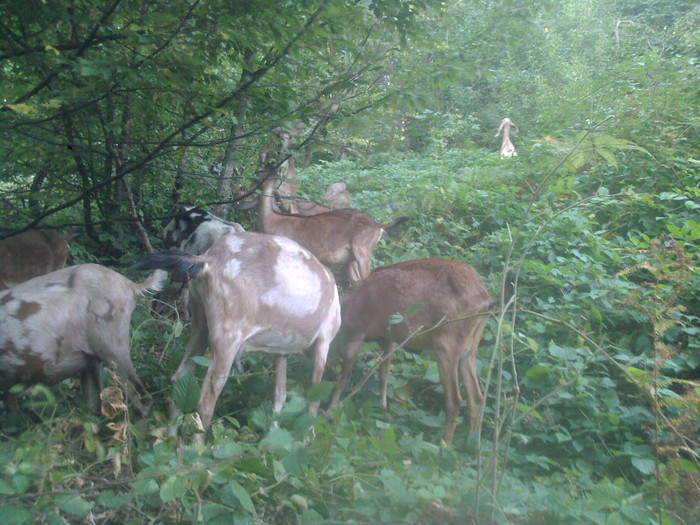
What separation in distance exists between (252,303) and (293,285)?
1.37 feet

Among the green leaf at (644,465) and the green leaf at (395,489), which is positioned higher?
the green leaf at (395,489)

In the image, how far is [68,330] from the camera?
412 centimetres

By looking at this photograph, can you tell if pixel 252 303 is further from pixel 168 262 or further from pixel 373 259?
pixel 373 259

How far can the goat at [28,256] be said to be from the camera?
234 inches

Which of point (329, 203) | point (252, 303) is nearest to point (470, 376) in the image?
point (252, 303)

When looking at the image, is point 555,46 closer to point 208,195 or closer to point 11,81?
point 208,195

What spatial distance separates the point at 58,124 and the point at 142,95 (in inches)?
65.8

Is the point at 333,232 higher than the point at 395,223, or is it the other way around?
the point at 395,223

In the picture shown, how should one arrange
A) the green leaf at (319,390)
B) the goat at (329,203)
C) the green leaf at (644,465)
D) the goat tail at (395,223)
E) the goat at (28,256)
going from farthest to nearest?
the goat at (329,203) < the goat tail at (395,223) < the goat at (28,256) < the green leaf at (644,465) < the green leaf at (319,390)

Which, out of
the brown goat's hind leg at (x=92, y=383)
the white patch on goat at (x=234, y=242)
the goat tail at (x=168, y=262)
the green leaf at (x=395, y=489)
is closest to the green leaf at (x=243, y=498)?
the green leaf at (x=395, y=489)

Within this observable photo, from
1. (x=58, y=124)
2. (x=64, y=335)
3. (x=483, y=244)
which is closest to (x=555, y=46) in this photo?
(x=483, y=244)

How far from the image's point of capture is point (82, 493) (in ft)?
8.69

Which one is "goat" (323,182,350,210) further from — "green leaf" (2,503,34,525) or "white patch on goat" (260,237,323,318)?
"green leaf" (2,503,34,525)

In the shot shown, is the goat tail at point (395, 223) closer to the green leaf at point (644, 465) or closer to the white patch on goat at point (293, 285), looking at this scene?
the white patch on goat at point (293, 285)
